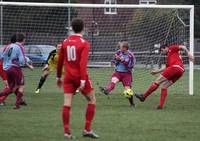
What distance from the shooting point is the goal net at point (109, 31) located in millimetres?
24922

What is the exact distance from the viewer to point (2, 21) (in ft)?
82.6

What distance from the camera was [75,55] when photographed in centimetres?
1125

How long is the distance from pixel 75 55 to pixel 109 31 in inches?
686

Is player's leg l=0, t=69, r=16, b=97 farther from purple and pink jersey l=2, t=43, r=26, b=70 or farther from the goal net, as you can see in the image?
the goal net

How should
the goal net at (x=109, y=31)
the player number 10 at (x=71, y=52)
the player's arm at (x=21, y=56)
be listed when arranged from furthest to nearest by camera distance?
the goal net at (x=109, y=31), the player's arm at (x=21, y=56), the player number 10 at (x=71, y=52)

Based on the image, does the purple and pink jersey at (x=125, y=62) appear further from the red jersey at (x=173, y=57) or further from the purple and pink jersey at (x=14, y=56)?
the purple and pink jersey at (x=14, y=56)

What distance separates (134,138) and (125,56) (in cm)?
714

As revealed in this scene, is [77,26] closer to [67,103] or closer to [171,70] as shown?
[67,103]

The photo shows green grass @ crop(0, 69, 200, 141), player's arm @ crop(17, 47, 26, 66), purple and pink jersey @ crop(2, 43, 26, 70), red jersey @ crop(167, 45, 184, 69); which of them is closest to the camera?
green grass @ crop(0, 69, 200, 141)

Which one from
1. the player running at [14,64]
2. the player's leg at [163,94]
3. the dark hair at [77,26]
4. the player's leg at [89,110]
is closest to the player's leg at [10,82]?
the player running at [14,64]

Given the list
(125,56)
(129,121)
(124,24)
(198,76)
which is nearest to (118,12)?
(124,24)

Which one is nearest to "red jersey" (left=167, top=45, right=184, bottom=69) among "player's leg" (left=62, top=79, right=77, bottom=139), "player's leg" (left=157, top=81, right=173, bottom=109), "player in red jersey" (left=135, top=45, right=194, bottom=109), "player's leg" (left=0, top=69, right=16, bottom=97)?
"player in red jersey" (left=135, top=45, right=194, bottom=109)

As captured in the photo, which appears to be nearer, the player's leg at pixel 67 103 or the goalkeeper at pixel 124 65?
the player's leg at pixel 67 103

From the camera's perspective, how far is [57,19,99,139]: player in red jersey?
11.1 meters
